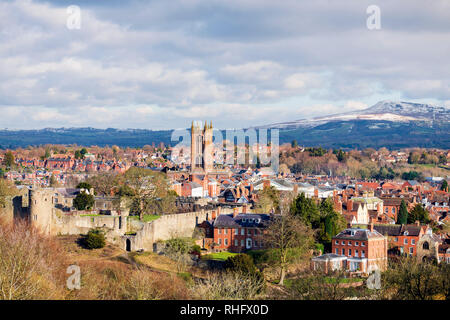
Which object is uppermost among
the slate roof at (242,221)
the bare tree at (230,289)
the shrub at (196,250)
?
the slate roof at (242,221)

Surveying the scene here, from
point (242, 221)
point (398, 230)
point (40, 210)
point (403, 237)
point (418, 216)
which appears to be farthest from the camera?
point (418, 216)

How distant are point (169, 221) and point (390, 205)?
29.1 metres

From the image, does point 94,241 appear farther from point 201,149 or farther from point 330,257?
point 201,149

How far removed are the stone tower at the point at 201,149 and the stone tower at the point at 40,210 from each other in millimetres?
49774

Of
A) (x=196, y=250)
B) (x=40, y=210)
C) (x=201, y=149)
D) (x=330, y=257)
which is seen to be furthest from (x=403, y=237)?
(x=201, y=149)

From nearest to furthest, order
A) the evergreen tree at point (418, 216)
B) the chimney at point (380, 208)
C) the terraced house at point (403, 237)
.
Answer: the terraced house at point (403, 237) → the evergreen tree at point (418, 216) → the chimney at point (380, 208)

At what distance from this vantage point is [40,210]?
38469 millimetres

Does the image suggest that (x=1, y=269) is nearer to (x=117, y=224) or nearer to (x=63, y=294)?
(x=63, y=294)

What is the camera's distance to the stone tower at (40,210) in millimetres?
38281

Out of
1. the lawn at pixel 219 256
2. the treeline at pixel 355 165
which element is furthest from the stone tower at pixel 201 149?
the lawn at pixel 219 256

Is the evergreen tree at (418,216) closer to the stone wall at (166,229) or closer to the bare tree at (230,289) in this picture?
the stone wall at (166,229)

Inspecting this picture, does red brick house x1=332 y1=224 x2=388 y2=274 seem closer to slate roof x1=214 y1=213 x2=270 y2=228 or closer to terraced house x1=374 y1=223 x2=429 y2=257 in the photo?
terraced house x1=374 y1=223 x2=429 y2=257

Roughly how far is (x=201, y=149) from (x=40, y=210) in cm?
5448


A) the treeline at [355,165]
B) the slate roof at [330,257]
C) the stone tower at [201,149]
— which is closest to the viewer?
the slate roof at [330,257]
